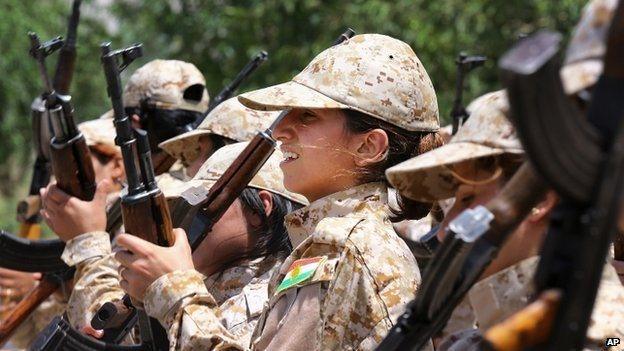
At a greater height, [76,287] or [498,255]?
[498,255]

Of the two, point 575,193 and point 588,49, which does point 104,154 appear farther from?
point 575,193

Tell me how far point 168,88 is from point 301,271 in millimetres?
3641

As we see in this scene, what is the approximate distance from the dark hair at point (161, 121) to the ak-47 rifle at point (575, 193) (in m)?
4.79

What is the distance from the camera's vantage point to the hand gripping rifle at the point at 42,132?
22.9ft

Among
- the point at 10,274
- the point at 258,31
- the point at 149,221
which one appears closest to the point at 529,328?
the point at 149,221

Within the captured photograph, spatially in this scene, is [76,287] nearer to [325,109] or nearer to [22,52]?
[325,109]

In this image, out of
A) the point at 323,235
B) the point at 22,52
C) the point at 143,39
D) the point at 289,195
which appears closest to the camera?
the point at 323,235

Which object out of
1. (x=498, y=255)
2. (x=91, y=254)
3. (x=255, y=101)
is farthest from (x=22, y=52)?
(x=498, y=255)

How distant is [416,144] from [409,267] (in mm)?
518

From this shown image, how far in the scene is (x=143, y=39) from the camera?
18.5 m

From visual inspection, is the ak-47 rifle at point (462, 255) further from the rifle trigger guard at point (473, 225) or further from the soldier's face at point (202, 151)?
the soldier's face at point (202, 151)

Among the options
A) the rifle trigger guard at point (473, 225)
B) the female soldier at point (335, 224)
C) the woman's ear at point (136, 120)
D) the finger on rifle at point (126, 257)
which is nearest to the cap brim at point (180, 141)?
the woman's ear at point (136, 120)

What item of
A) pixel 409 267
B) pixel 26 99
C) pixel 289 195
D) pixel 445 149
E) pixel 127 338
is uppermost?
pixel 445 149

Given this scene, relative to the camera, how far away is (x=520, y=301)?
9.63 feet
